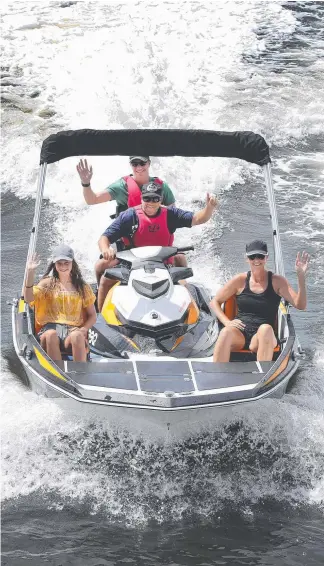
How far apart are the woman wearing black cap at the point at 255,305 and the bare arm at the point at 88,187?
6.06 feet

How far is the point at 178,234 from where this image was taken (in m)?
12.2

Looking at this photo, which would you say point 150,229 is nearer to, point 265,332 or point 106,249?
point 106,249

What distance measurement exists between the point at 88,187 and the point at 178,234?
342 centimetres

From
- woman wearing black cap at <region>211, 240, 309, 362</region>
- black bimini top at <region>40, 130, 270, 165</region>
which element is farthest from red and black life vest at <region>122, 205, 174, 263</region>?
woman wearing black cap at <region>211, 240, 309, 362</region>

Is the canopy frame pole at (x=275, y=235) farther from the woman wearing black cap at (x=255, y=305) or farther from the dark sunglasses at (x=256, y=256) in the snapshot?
the dark sunglasses at (x=256, y=256)

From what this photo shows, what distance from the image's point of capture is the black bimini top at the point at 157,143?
348 inches

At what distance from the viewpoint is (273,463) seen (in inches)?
283

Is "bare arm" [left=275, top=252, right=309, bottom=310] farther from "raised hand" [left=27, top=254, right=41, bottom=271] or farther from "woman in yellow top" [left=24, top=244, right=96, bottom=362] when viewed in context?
"raised hand" [left=27, top=254, right=41, bottom=271]

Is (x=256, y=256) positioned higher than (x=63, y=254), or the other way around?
(x=256, y=256)

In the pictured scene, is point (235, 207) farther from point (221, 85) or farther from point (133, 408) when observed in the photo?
point (133, 408)

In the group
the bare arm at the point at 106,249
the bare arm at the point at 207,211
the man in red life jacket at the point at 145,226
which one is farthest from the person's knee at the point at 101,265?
the bare arm at the point at 207,211

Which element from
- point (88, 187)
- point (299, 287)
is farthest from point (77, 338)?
point (88, 187)

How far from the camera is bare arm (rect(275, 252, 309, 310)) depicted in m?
7.32

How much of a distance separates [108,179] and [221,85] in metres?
4.31
